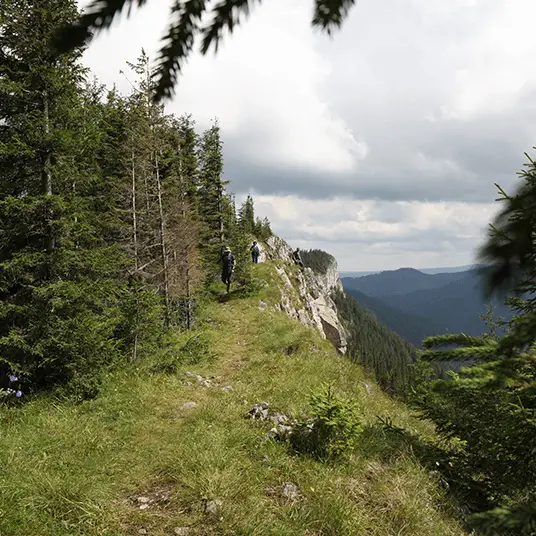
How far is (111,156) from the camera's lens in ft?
57.8

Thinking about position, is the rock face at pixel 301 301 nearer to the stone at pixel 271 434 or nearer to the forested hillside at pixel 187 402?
the forested hillside at pixel 187 402

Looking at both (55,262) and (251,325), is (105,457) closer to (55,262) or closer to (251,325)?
(55,262)

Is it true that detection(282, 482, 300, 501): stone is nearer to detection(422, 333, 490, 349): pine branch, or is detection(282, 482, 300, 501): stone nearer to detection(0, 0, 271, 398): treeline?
detection(422, 333, 490, 349): pine branch

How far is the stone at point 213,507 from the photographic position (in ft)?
14.9

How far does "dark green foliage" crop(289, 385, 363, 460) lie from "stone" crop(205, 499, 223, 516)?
75.4 inches

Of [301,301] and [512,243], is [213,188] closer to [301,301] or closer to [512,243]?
[301,301]

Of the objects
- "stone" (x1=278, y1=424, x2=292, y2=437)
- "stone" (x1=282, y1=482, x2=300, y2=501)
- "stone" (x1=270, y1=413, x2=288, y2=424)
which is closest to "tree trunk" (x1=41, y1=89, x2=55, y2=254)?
"stone" (x1=270, y1=413, x2=288, y2=424)

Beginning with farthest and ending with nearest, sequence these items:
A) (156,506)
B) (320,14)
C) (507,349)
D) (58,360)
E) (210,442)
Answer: (58,360), (210,442), (156,506), (320,14), (507,349)

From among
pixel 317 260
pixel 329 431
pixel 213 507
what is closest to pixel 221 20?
pixel 213 507

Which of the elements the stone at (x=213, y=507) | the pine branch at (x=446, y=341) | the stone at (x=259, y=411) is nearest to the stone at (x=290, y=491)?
the stone at (x=213, y=507)

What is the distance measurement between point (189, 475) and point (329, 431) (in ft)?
8.11

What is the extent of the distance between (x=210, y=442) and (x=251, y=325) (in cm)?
1118

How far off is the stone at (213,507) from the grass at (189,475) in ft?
0.12

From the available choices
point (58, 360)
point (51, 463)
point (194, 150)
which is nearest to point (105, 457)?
point (51, 463)
